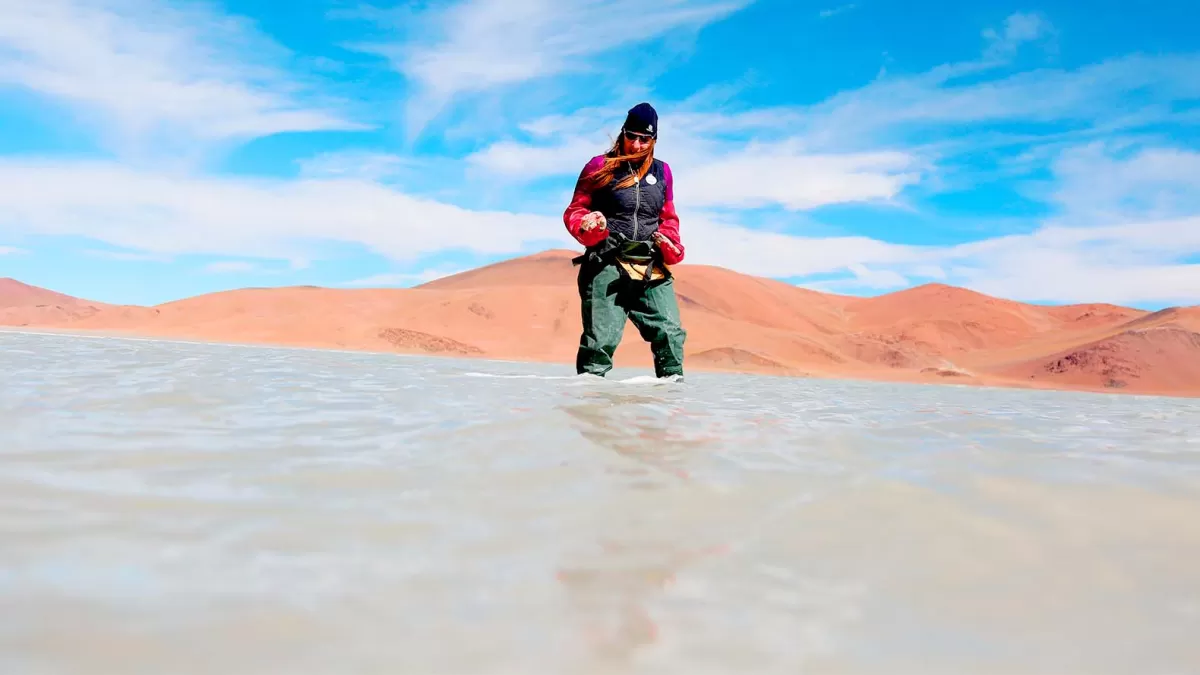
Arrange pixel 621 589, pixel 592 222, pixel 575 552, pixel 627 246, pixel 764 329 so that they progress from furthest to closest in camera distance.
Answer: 1. pixel 764 329
2. pixel 627 246
3. pixel 592 222
4. pixel 575 552
5. pixel 621 589

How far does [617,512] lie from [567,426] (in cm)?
130

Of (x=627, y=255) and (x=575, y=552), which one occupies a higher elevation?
(x=627, y=255)

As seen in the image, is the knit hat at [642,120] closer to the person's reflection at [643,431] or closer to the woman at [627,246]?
the woman at [627,246]

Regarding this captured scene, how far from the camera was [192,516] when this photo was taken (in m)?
1.58

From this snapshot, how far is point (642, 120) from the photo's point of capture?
5949mm

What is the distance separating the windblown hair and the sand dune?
10159mm

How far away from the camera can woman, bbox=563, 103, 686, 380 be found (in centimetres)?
584

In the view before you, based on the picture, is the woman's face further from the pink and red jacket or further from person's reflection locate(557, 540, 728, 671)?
person's reflection locate(557, 540, 728, 671)

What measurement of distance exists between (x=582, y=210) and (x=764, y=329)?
18.9 m

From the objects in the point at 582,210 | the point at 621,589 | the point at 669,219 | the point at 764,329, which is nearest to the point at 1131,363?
the point at 764,329

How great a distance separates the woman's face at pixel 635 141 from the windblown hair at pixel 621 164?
0.03 m

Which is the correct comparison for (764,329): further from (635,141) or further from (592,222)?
(592,222)

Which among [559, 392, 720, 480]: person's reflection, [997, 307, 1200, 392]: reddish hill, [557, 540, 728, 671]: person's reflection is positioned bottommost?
[557, 540, 728, 671]: person's reflection

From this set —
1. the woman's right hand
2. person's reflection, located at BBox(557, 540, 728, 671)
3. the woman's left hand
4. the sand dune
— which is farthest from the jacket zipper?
the sand dune
